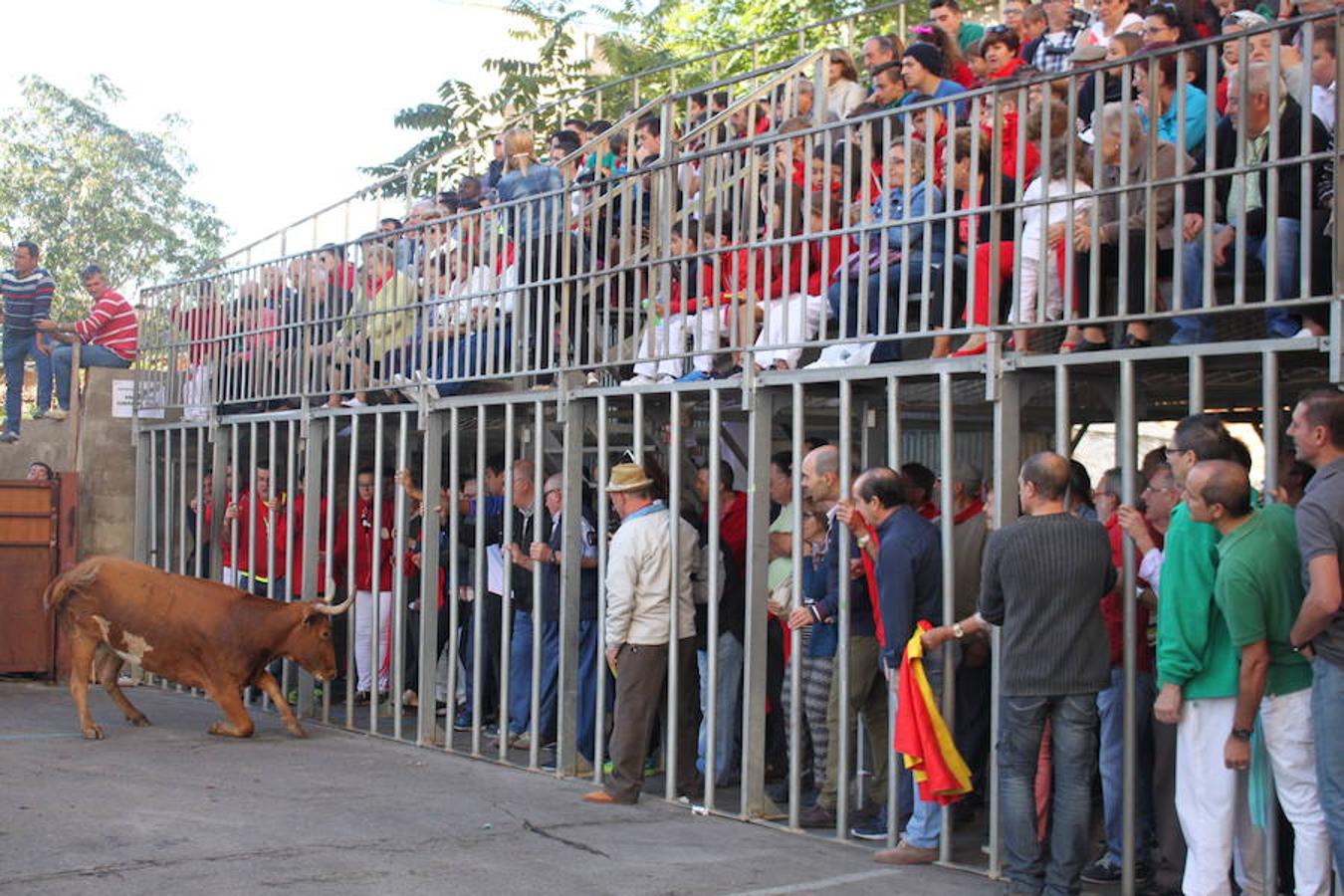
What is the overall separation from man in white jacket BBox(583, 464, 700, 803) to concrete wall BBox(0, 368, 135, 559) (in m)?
7.70

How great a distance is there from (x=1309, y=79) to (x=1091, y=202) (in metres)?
1.13

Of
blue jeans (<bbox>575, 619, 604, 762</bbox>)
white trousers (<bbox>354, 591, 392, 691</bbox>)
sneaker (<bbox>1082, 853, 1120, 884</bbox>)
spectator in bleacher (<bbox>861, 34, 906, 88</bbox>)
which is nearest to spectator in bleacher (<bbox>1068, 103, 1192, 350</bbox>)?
sneaker (<bbox>1082, 853, 1120, 884</bbox>)

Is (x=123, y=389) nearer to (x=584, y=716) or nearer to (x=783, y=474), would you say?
(x=584, y=716)

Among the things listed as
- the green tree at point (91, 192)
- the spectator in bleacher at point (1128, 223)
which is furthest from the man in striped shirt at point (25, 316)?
the green tree at point (91, 192)

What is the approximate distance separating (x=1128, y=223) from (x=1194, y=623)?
6.05ft

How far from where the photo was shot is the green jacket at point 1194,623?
6.49m

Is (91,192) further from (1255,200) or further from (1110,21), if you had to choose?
(1255,200)

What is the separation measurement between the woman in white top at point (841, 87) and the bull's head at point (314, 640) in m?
4.91

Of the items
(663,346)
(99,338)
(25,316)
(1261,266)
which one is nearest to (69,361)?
(99,338)

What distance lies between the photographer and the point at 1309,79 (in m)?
6.60

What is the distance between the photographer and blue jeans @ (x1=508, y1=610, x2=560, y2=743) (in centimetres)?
1123

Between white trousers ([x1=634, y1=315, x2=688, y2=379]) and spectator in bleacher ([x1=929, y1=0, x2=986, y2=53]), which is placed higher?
spectator in bleacher ([x1=929, y1=0, x2=986, y2=53])

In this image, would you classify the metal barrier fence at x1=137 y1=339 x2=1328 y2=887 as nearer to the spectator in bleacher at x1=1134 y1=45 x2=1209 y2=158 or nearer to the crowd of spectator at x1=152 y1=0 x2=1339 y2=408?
the crowd of spectator at x1=152 y1=0 x2=1339 y2=408

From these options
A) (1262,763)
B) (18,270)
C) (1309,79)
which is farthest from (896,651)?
(18,270)
